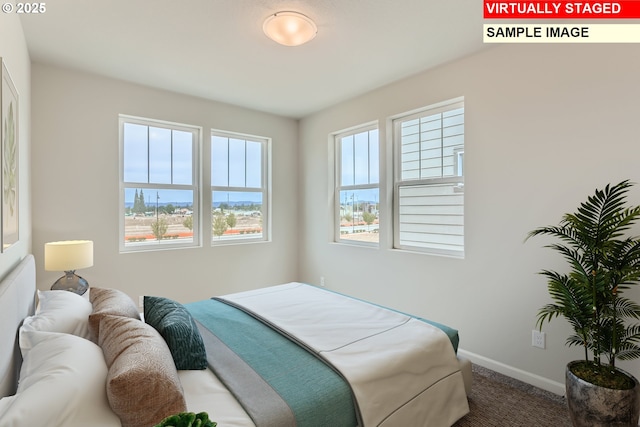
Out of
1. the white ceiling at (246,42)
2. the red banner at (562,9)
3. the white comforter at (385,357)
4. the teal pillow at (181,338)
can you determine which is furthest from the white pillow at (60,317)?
the red banner at (562,9)

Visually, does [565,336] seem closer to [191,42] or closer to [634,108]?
[634,108]

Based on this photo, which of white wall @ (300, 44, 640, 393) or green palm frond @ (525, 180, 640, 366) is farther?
white wall @ (300, 44, 640, 393)

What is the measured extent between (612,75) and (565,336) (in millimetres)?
1787

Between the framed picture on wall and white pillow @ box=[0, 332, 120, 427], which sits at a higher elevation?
the framed picture on wall

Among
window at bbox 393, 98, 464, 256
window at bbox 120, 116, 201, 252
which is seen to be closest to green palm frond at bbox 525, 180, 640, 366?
window at bbox 393, 98, 464, 256

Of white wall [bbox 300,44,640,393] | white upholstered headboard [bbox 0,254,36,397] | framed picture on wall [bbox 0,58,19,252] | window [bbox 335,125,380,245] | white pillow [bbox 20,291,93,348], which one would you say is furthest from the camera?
window [bbox 335,125,380,245]

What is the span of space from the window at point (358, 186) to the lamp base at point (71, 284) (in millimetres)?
2738

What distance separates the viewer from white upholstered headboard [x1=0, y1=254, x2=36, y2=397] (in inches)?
46.4

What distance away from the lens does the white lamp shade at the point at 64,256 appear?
8.21 ft

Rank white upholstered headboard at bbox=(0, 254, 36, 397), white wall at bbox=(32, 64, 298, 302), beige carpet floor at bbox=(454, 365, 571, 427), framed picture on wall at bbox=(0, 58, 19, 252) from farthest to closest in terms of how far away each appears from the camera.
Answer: white wall at bbox=(32, 64, 298, 302)
beige carpet floor at bbox=(454, 365, 571, 427)
framed picture on wall at bbox=(0, 58, 19, 252)
white upholstered headboard at bbox=(0, 254, 36, 397)

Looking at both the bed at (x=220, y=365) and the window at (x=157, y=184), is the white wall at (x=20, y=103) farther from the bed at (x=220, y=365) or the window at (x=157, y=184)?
the window at (x=157, y=184)

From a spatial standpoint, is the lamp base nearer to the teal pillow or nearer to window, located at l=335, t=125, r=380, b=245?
the teal pillow

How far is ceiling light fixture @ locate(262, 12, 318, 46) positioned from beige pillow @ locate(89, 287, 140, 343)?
1.98 meters

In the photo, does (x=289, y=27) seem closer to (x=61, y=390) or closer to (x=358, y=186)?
(x=358, y=186)
